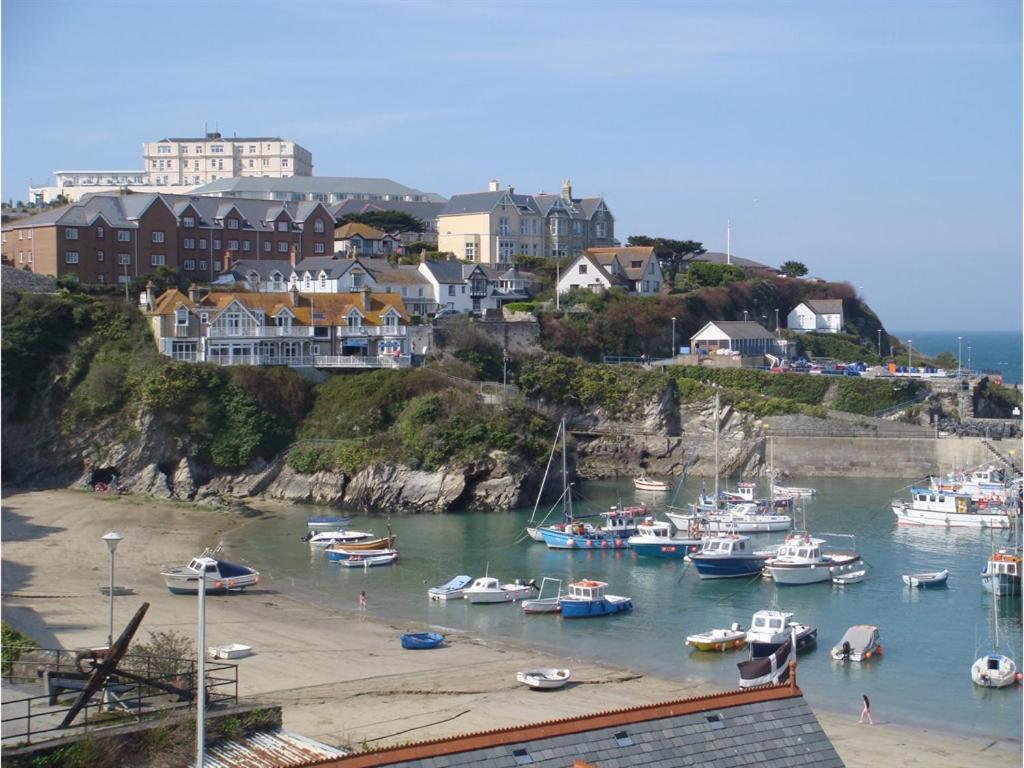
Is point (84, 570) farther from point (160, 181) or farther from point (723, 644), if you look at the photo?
point (160, 181)

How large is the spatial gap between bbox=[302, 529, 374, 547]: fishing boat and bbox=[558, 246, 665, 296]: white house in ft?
108

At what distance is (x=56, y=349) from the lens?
1961 inches

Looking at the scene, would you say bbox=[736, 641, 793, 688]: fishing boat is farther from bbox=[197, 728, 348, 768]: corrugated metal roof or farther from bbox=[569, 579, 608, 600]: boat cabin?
bbox=[197, 728, 348, 768]: corrugated metal roof

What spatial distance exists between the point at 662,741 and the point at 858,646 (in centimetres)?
1616

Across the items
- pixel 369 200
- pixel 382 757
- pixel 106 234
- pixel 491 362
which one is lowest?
pixel 382 757

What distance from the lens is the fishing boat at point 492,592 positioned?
3350cm

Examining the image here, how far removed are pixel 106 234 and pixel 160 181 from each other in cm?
4980

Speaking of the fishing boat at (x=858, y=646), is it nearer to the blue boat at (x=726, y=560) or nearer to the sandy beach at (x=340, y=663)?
the sandy beach at (x=340, y=663)

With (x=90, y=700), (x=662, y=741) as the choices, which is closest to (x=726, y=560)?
(x=662, y=741)

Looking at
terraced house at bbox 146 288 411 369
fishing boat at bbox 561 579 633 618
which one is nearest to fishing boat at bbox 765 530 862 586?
fishing boat at bbox 561 579 633 618

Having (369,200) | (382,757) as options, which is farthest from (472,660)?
(369,200)

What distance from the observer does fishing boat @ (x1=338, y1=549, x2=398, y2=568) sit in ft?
124

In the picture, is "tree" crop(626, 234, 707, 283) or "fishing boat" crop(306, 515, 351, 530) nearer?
"fishing boat" crop(306, 515, 351, 530)

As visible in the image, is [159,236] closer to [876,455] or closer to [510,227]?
[510,227]
